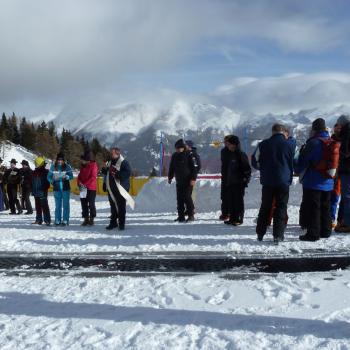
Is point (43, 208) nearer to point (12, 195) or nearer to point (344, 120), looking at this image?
point (12, 195)

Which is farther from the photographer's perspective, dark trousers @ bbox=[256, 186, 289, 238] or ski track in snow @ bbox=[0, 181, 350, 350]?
dark trousers @ bbox=[256, 186, 289, 238]

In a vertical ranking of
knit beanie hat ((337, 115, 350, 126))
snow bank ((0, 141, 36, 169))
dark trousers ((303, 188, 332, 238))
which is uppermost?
snow bank ((0, 141, 36, 169))

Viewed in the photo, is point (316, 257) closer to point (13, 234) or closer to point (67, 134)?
point (13, 234)

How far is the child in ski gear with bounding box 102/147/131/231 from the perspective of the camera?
9484 millimetres

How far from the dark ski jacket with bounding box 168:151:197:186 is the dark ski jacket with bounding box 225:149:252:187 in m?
1.03

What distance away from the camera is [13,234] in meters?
9.30

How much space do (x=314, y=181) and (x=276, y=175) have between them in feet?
1.96

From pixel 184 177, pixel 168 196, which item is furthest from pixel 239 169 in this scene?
pixel 168 196

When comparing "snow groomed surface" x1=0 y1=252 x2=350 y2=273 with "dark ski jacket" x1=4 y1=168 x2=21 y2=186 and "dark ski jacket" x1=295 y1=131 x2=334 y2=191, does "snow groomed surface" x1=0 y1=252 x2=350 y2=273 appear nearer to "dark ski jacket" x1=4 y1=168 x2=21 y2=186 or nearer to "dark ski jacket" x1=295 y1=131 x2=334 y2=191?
"dark ski jacket" x1=295 y1=131 x2=334 y2=191

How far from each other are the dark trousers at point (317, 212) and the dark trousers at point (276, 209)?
352 millimetres

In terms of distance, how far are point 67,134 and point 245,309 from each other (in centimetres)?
13161

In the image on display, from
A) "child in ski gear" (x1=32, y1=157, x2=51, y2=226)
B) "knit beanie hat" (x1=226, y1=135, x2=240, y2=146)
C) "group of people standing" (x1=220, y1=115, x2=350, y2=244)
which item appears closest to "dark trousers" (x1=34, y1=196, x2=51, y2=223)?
"child in ski gear" (x1=32, y1=157, x2=51, y2=226)

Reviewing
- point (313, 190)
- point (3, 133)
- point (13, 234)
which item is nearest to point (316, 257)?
point (313, 190)

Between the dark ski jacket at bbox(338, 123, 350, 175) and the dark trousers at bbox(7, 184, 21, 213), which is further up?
the dark ski jacket at bbox(338, 123, 350, 175)
